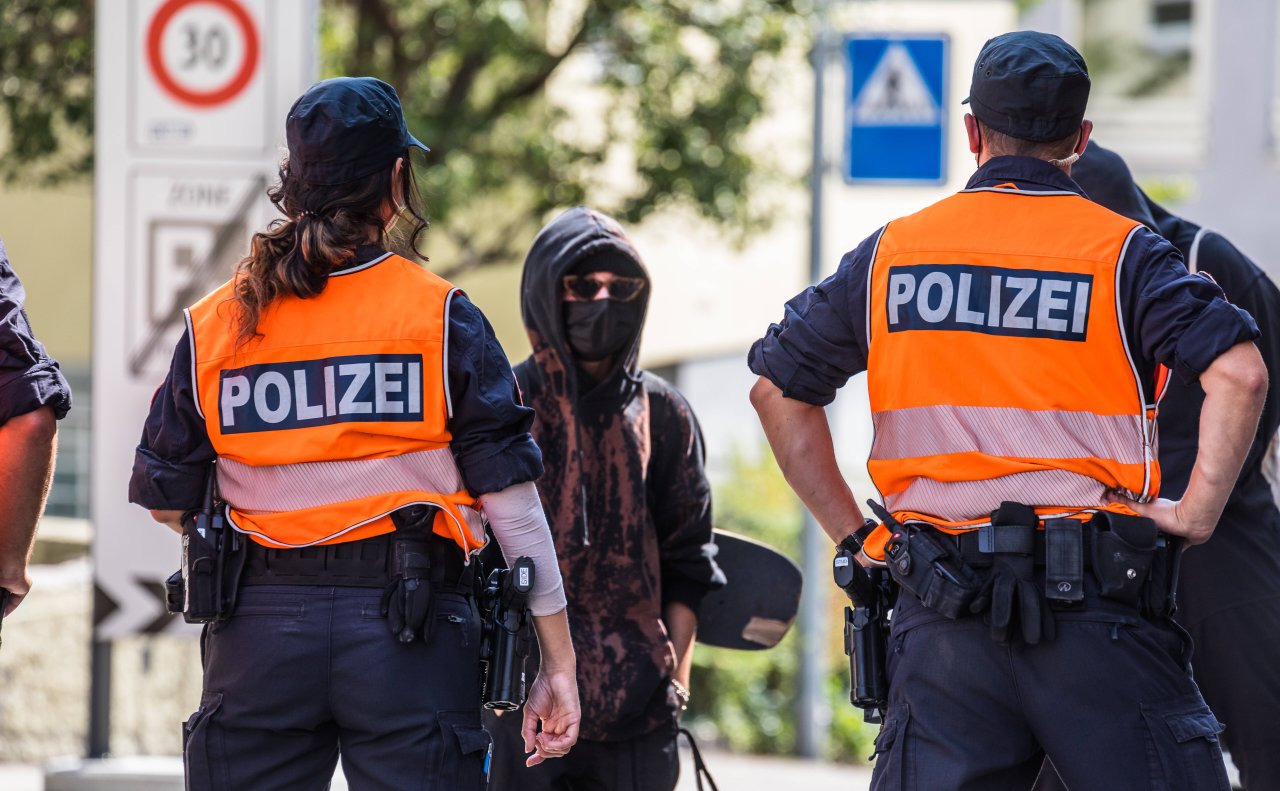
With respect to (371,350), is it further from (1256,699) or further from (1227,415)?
(1256,699)

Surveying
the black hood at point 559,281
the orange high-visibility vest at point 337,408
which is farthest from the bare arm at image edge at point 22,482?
the black hood at point 559,281

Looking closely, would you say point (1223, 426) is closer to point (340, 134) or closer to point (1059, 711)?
point (1059, 711)

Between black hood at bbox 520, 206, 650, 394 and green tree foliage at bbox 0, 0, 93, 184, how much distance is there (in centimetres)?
635

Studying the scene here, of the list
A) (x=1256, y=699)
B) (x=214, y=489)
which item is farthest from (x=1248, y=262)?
(x=214, y=489)

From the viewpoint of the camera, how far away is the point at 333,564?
3.02 meters

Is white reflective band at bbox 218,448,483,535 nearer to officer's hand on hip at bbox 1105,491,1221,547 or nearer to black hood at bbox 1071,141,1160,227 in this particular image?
officer's hand on hip at bbox 1105,491,1221,547

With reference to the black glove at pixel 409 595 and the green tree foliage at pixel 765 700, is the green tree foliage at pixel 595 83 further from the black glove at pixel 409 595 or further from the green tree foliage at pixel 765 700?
the black glove at pixel 409 595

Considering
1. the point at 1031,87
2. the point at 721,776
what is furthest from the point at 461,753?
the point at 721,776

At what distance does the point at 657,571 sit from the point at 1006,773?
123 centimetres

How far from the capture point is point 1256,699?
3.99m

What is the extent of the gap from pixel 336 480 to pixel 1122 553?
1418 mm

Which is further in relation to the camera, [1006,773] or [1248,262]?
[1248,262]

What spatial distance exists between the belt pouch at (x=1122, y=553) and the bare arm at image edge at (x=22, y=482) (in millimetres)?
2081

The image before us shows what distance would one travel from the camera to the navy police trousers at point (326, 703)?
2.96 m
